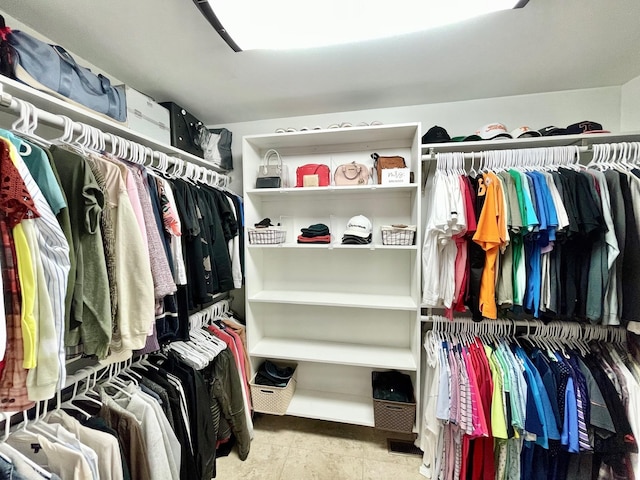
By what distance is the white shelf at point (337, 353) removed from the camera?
5.75ft

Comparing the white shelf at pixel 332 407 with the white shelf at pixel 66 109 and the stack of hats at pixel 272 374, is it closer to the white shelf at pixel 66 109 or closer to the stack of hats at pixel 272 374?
the stack of hats at pixel 272 374

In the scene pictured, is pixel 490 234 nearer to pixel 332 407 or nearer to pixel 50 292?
pixel 332 407

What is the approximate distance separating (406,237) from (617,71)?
1.53 metres

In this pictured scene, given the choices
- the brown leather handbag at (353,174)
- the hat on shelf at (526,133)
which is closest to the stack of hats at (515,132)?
the hat on shelf at (526,133)

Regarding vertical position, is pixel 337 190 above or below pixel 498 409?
above

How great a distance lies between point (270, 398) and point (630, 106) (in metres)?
2.97

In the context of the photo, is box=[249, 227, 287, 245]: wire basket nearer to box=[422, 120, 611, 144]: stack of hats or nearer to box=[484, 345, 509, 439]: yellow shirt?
box=[422, 120, 611, 144]: stack of hats

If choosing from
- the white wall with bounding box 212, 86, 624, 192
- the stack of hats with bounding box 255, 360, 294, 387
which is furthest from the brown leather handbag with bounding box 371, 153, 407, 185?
the stack of hats with bounding box 255, 360, 294, 387

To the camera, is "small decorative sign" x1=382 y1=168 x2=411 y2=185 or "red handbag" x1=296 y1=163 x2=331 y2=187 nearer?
"small decorative sign" x1=382 y1=168 x2=411 y2=185

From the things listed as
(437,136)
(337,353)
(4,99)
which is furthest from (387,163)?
(4,99)

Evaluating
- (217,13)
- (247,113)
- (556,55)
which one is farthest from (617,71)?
(247,113)

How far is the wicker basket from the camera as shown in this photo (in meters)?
1.64

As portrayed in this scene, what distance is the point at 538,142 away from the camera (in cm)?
152

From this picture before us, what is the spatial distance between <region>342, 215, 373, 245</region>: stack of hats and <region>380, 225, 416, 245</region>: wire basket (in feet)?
0.38
